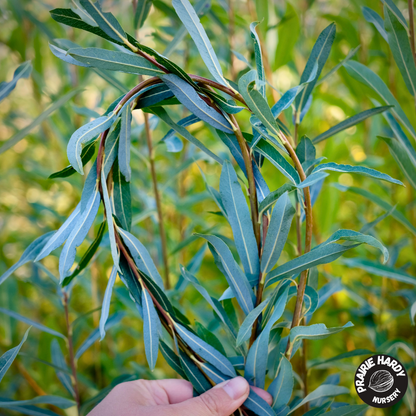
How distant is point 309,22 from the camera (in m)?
1.48

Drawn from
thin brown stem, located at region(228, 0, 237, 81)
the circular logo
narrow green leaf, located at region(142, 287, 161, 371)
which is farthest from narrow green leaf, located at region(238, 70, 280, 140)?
thin brown stem, located at region(228, 0, 237, 81)

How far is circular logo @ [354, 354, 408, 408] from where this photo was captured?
0.43 m

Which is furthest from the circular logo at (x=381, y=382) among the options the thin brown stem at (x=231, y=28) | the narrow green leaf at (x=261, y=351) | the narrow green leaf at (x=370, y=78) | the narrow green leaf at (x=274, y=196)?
the thin brown stem at (x=231, y=28)

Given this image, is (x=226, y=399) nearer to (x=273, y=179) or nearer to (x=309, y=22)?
(x=273, y=179)

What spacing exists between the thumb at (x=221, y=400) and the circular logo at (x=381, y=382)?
0.16m

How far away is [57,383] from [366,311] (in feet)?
3.68

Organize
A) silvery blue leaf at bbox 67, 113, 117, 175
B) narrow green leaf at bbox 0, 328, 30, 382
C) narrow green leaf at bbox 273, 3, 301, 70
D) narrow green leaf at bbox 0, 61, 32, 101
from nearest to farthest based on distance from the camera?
silvery blue leaf at bbox 67, 113, 117, 175 → narrow green leaf at bbox 0, 328, 30, 382 → narrow green leaf at bbox 0, 61, 32, 101 → narrow green leaf at bbox 273, 3, 301, 70

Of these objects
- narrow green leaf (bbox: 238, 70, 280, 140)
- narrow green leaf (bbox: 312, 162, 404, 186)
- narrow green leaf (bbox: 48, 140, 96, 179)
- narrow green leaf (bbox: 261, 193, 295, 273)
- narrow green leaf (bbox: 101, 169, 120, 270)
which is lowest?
narrow green leaf (bbox: 261, 193, 295, 273)

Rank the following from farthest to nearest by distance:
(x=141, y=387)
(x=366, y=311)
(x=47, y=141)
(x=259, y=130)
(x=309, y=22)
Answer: (x=309, y=22) → (x=47, y=141) → (x=366, y=311) → (x=141, y=387) → (x=259, y=130)

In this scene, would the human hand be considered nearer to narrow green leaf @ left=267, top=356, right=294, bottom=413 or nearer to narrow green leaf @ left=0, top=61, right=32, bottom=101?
narrow green leaf @ left=267, top=356, right=294, bottom=413

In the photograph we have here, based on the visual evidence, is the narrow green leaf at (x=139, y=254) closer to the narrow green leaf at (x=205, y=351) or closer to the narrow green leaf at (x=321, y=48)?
the narrow green leaf at (x=205, y=351)

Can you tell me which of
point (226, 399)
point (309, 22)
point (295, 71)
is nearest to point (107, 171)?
point (226, 399)

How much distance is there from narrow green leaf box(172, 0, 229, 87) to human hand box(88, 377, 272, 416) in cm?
34

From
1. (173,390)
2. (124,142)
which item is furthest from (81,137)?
(173,390)
